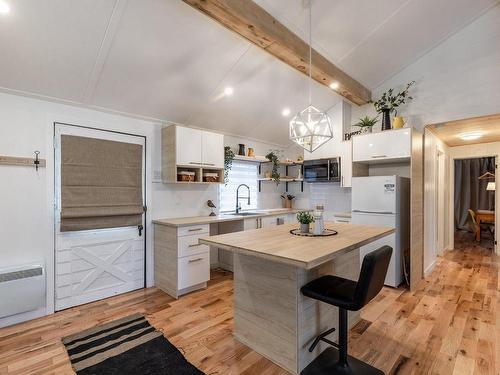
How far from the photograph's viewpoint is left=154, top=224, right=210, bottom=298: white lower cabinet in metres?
3.15

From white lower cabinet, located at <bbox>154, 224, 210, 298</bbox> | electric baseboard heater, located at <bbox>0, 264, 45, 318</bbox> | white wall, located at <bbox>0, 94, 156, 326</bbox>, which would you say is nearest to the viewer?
electric baseboard heater, located at <bbox>0, 264, 45, 318</bbox>

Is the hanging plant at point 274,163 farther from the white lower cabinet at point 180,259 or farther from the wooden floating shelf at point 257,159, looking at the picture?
the white lower cabinet at point 180,259

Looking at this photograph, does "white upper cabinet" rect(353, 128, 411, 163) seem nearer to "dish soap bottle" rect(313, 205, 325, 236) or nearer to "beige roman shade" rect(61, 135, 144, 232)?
"dish soap bottle" rect(313, 205, 325, 236)

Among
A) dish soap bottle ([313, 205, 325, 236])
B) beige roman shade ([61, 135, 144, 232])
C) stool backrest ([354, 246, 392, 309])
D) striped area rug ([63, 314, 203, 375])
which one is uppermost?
beige roman shade ([61, 135, 144, 232])

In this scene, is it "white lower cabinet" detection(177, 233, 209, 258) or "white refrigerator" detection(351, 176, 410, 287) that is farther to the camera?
"white refrigerator" detection(351, 176, 410, 287)

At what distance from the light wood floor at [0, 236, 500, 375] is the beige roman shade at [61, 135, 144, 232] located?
0.97 m

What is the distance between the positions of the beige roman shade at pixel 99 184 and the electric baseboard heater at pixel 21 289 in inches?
18.5

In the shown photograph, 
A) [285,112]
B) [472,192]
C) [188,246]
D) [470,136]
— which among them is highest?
[285,112]

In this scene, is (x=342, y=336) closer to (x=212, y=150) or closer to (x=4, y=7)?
(x=212, y=150)

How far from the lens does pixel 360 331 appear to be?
95.7 inches

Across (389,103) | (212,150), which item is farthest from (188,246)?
(389,103)

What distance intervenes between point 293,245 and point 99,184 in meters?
2.36

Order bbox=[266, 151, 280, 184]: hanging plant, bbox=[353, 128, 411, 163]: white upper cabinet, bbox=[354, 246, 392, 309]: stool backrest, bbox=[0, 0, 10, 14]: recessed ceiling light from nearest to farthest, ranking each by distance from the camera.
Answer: bbox=[354, 246, 392, 309]: stool backrest, bbox=[0, 0, 10, 14]: recessed ceiling light, bbox=[353, 128, 411, 163]: white upper cabinet, bbox=[266, 151, 280, 184]: hanging plant

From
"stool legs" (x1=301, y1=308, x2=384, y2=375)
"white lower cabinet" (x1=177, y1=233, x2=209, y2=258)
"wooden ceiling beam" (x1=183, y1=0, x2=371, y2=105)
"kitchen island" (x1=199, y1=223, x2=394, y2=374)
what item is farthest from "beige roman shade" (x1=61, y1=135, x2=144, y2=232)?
"stool legs" (x1=301, y1=308, x2=384, y2=375)
